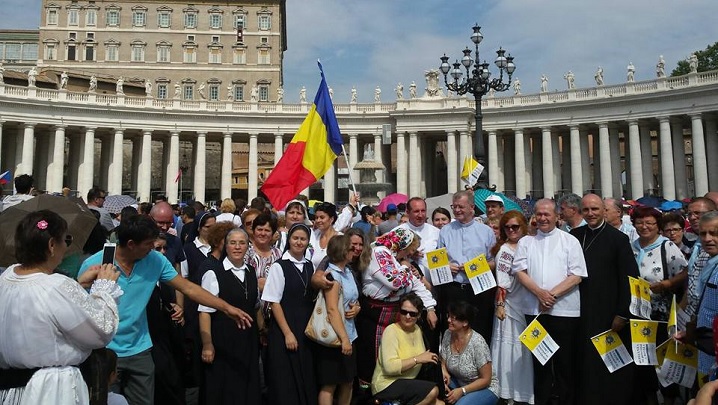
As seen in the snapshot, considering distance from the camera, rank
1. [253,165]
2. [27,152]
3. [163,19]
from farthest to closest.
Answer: [163,19]
[253,165]
[27,152]

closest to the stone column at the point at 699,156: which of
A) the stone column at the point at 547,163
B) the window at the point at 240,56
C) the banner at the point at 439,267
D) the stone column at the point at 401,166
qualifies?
the stone column at the point at 547,163

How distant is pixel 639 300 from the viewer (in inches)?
245

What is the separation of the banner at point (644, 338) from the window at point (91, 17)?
6978 centimetres

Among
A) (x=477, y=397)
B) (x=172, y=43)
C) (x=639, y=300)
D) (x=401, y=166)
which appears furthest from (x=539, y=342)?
(x=172, y=43)

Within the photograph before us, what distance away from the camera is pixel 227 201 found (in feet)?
38.4

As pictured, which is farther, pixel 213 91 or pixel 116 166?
pixel 213 91

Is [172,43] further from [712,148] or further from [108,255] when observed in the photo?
[108,255]

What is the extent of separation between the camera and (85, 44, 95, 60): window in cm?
6125

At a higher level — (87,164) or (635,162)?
(87,164)

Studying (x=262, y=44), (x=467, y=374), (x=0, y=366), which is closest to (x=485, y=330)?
(x=467, y=374)

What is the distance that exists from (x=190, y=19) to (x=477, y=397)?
66.7 metres

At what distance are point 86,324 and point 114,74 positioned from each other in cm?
6636

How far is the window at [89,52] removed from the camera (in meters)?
61.2

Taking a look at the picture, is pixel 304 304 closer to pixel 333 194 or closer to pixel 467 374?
pixel 467 374
